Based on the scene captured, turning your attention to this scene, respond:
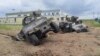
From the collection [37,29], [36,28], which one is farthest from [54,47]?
[36,28]

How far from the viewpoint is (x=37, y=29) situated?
20.5 meters

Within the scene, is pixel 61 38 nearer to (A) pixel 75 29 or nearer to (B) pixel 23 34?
(B) pixel 23 34

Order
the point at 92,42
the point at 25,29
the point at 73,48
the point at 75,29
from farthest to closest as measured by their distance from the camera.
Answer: the point at 75,29
the point at 25,29
the point at 92,42
the point at 73,48

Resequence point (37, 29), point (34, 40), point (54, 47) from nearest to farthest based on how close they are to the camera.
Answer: point (54, 47), point (34, 40), point (37, 29)

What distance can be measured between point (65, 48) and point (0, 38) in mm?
4745

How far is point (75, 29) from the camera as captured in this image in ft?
91.5

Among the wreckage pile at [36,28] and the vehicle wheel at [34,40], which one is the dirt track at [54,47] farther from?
the wreckage pile at [36,28]

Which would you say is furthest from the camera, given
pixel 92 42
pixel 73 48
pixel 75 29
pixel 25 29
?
pixel 75 29

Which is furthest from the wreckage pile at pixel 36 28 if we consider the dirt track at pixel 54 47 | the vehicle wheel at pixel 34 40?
the dirt track at pixel 54 47

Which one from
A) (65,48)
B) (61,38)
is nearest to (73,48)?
(65,48)

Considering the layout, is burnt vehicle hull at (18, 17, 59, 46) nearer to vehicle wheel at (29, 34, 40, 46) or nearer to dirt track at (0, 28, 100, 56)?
vehicle wheel at (29, 34, 40, 46)

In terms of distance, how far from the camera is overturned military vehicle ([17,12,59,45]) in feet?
67.2

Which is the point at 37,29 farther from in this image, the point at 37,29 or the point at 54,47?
the point at 54,47

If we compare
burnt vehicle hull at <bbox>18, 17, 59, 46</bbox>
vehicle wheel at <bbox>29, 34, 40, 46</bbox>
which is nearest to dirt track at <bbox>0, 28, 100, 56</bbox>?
vehicle wheel at <bbox>29, 34, 40, 46</bbox>
